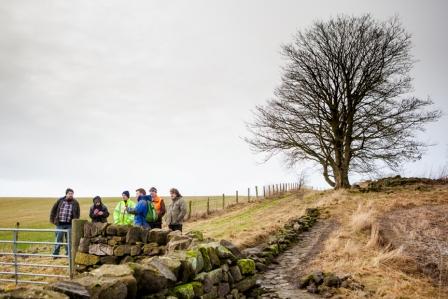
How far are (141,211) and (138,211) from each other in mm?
83

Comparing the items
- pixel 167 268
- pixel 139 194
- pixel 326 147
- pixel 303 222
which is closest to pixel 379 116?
pixel 326 147

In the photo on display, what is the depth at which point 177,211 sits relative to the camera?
1139 cm

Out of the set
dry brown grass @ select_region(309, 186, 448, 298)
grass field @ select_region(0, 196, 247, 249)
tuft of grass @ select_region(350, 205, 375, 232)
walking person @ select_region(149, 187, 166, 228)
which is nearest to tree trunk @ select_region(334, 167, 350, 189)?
dry brown grass @ select_region(309, 186, 448, 298)

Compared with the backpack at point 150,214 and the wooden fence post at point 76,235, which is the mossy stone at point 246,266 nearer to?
the backpack at point 150,214

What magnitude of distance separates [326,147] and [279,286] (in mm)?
18563

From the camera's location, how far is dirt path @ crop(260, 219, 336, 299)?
819 cm

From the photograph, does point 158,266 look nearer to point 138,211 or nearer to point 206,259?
point 206,259

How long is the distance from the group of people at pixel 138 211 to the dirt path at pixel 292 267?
3.18 meters

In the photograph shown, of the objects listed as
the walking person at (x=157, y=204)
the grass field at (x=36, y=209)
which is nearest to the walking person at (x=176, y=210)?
the walking person at (x=157, y=204)

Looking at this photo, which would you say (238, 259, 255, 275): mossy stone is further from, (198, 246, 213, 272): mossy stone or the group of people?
the group of people

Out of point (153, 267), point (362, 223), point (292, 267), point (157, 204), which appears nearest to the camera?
point (153, 267)

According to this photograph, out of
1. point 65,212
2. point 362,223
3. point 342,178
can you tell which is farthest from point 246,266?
point 342,178

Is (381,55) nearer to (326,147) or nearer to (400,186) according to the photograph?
(326,147)

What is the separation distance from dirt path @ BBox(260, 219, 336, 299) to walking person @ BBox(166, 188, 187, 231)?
2.96 metres
